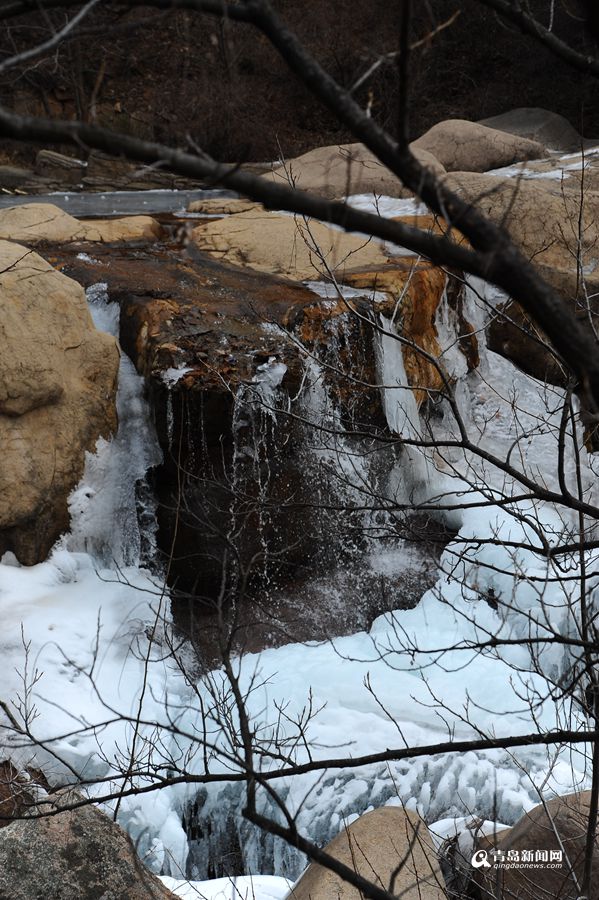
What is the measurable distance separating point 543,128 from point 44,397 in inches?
489

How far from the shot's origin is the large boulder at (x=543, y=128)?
614 inches

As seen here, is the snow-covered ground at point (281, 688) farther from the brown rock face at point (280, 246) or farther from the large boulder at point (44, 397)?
the brown rock face at point (280, 246)

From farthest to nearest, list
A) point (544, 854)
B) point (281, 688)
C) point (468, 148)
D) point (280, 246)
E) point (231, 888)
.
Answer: point (468, 148) < point (280, 246) < point (281, 688) < point (231, 888) < point (544, 854)

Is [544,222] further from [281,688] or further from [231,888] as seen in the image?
[231,888]

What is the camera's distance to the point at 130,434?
7.06 m

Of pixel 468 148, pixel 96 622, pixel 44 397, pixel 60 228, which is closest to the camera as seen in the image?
pixel 96 622

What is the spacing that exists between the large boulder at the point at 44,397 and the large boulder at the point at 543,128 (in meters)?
11.0

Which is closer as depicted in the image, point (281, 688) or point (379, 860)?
point (379, 860)

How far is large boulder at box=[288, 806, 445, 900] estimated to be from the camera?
3627 millimetres

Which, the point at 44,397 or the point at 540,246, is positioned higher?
the point at 540,246

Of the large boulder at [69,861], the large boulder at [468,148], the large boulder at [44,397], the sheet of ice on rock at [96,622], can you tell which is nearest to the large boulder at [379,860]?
the large boulder at [69,861]

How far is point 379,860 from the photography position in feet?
12.5

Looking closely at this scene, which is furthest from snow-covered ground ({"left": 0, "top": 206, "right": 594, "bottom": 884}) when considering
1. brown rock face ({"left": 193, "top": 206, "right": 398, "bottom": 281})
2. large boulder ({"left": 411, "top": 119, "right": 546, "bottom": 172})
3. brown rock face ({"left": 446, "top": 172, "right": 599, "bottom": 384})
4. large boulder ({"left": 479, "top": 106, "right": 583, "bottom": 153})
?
large boulder ({"left": 479, "top": 106, "right": 583, "bottom": 153})

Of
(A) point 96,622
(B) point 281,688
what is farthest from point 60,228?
(B) point 281,688
